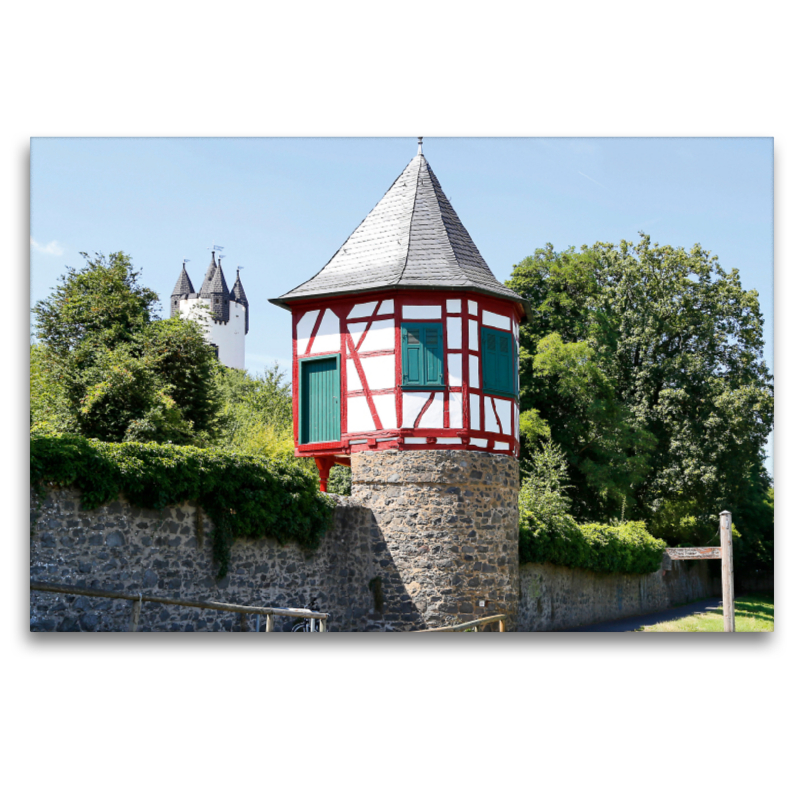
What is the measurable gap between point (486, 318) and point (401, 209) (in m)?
1.78

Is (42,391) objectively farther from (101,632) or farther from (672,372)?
(672,372)

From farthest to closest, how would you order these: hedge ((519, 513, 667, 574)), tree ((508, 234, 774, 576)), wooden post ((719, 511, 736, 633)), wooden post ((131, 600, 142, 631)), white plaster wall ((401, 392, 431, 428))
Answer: tree ((508, 234, 774, 576))
hedge ((519, 513, 667, 574))
white plaster wall ((401, 392, 431, 428))
wooden post ((719, 511, 736, 633))
wooden post ((131, 600, 142, 631))

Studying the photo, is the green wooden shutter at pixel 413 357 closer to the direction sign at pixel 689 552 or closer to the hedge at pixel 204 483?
the hedge at pixel 204 483

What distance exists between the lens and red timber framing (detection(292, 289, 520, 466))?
33.4 ft

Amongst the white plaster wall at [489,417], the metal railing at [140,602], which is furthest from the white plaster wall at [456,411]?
the metal railing at [140,602]

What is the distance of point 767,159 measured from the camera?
8.15m

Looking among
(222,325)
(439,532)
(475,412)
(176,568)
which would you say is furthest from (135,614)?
(222,325)

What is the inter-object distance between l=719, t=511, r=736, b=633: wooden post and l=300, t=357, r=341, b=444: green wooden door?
419cm

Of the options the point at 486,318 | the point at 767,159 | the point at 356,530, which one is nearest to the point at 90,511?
the point at 356,530

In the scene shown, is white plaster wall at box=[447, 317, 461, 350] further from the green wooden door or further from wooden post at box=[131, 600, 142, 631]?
wooden post at box=[131, 600, 142, 631]

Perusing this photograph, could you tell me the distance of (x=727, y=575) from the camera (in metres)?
8.79

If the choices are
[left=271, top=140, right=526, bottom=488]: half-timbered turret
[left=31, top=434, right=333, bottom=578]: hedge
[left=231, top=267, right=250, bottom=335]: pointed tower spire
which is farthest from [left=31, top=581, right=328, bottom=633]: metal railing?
[left=231, top=267, right=250, bottom=335]: pointed tower spire

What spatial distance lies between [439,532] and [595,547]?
14.6ft

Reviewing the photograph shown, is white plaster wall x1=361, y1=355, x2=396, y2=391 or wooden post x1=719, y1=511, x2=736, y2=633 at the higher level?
white plaster wall x1=361, y1=355, x2=396, y2=391
